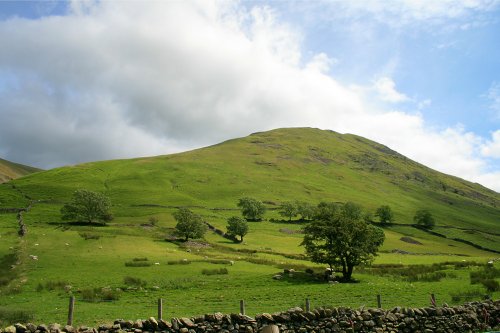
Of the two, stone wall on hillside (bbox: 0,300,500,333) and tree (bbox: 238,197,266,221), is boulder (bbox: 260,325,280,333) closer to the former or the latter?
stone wall on hillside (bbox: 0,300,500,333)

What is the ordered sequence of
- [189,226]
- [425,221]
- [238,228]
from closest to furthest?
1. [189,226]
2. [238,228]
3. [425,221]

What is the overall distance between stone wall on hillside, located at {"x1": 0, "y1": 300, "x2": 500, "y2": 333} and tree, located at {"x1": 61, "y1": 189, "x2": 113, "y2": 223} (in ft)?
285

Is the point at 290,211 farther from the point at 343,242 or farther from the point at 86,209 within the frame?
the point at 343,242

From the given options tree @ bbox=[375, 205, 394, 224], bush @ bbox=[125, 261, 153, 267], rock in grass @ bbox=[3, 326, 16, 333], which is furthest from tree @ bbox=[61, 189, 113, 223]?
tree @ bbox=[375, 205, 394, 224]

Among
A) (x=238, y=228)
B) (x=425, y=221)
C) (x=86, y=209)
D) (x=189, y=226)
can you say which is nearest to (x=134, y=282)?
(x=189, y=226)

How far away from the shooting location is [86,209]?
98.2 metres

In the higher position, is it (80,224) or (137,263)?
(80,224)

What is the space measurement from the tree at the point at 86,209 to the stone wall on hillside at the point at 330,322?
285 feet

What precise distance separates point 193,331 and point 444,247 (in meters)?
122

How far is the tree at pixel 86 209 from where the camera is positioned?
98.2 metres

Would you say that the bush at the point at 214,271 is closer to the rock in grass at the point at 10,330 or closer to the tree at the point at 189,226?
the rock in grass at the point at 10,330

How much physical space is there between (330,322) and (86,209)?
→ 89.6 metres

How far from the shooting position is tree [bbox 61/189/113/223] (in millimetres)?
98188

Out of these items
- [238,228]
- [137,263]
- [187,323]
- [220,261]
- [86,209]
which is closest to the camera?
[187,323]
